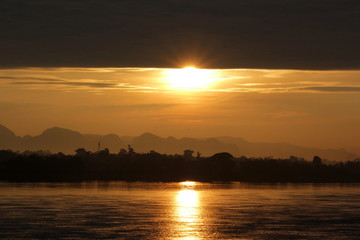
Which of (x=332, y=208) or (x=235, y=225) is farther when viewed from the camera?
(x=332, y=208)

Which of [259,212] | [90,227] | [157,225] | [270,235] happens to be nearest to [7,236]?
[90,227]

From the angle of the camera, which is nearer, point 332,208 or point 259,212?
point 259,212

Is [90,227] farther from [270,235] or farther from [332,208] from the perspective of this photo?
[332,208]

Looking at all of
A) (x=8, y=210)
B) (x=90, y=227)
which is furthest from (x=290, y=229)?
(x=8, y=210)

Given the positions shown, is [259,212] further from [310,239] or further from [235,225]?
[310,239]

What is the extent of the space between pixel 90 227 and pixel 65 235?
19.8ft

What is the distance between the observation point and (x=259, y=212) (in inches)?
3132

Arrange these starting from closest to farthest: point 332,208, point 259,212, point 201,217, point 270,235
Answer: point 270,235, point 201,217, point 259,212, point 332,208

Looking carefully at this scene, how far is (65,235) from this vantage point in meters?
55.2

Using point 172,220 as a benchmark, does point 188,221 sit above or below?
below

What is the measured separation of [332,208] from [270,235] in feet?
102

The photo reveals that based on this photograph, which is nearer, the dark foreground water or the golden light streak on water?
the dark foreground water

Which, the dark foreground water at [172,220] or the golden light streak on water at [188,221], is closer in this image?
the dark foreground water at [172,220]

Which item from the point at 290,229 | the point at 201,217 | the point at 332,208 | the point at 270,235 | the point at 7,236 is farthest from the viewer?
the point at 332,208
